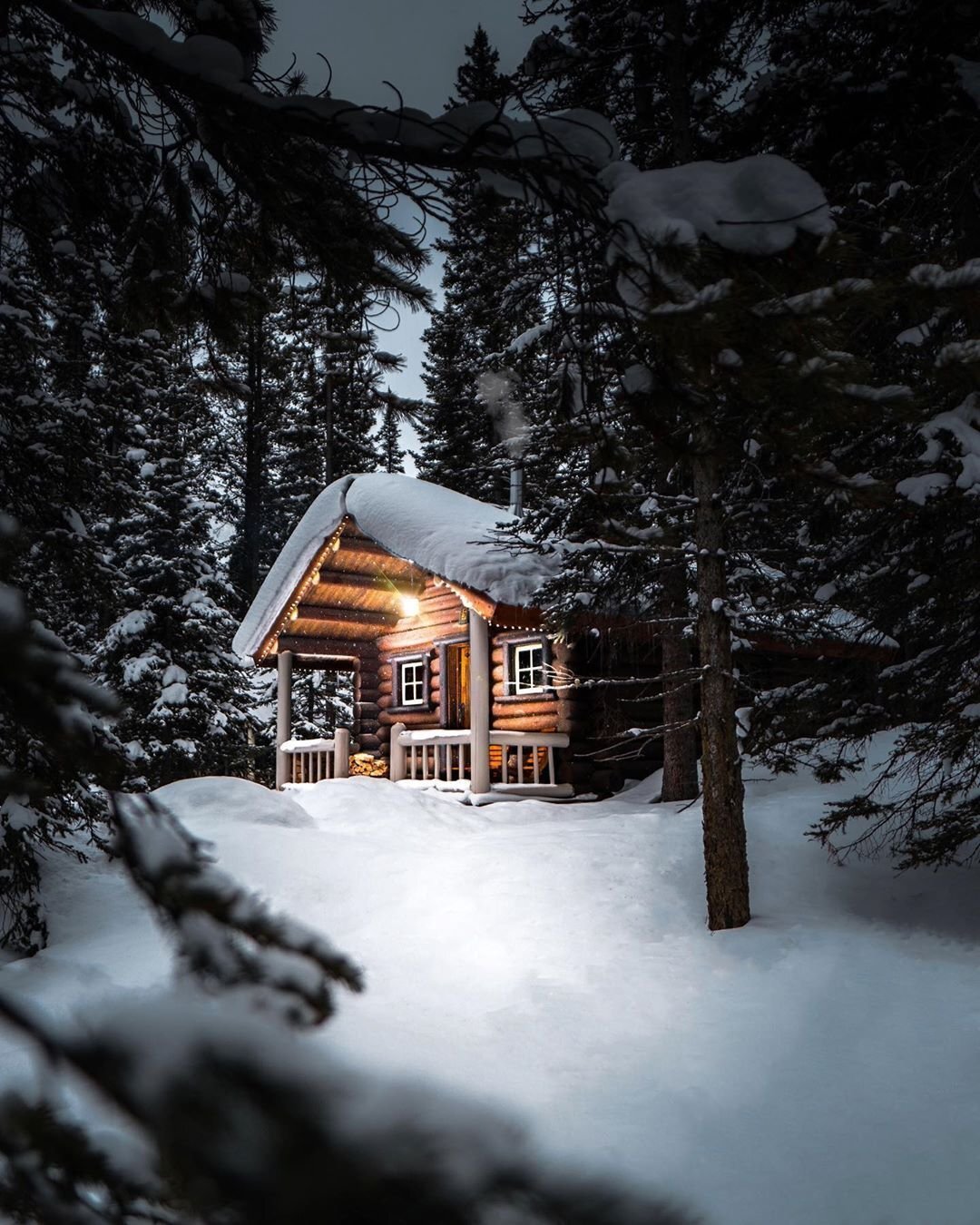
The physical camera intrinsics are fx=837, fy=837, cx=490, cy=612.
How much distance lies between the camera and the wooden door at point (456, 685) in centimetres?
1714

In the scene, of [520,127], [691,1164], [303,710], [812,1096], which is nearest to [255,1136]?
[520,127]

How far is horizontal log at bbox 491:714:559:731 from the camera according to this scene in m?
15.0

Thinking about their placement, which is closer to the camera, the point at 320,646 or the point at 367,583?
the point at 367,583

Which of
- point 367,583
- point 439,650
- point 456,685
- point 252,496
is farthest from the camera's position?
point 252,496

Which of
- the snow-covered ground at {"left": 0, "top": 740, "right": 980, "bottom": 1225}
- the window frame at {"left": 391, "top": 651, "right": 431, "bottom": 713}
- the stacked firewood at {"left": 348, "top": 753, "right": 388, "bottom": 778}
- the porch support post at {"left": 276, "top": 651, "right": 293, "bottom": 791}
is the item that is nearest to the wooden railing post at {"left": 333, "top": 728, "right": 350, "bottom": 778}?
the stacked firewood at {"left": 348, "top": 753, "right": 388, "bottom": 778}

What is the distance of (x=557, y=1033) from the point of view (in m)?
5.30

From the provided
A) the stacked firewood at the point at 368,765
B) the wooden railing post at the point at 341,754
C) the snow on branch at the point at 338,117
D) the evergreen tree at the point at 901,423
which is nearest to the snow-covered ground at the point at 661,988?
the evergreen tree at the point at 901,423

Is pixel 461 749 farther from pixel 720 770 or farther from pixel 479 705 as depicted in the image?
pixel 720 770

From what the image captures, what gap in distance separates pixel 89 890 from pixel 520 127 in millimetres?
8234

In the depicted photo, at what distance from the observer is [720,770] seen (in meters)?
6.71

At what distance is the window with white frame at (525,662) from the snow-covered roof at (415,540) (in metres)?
2.29

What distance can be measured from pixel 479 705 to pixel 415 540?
316 cm

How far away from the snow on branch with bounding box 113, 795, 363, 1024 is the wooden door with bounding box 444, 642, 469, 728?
15603 millimetres

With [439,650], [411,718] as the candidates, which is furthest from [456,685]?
[439,650]
